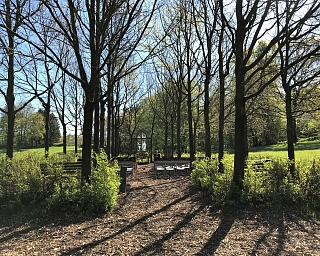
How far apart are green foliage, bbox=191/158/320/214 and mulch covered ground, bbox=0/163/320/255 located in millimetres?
374

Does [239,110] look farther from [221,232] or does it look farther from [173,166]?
[173,166]

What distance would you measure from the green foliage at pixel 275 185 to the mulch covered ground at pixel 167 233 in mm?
374

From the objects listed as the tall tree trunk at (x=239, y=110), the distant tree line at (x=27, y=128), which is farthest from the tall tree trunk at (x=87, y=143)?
the distant tree line at (x=27, y=128)

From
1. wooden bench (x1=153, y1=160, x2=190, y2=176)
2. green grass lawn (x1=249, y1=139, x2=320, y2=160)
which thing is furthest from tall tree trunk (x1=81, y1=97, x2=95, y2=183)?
green grass lawn (x1=249, y1=139, x2=320, y2=160)

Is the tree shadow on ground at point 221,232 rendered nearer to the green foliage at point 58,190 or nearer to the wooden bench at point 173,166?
the green foliage at point 58,190

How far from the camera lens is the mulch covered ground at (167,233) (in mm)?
4344

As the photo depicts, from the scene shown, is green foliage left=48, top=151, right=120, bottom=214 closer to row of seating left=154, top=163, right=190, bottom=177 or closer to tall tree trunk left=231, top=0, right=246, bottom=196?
tall tree trunk left=231, top=0, right=246, bottom=196

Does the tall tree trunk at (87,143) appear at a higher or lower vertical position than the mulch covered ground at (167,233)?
higher

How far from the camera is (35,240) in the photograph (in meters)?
4.77

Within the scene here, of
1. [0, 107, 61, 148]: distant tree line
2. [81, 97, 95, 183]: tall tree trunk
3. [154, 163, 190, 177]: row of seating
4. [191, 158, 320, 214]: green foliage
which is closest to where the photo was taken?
[191, 158, 320, 214]: green foliage

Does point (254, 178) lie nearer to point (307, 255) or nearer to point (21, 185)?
point (307, 255)

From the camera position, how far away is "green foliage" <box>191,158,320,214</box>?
269 inches

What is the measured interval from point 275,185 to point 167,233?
11.6 ft

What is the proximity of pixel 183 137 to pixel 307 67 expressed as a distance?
964 inches
